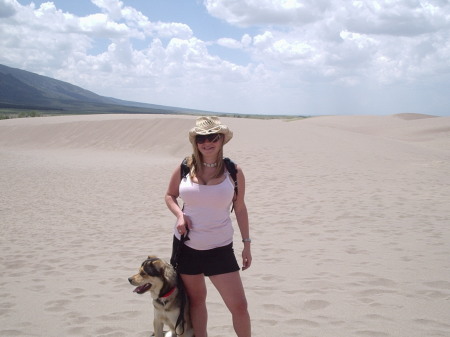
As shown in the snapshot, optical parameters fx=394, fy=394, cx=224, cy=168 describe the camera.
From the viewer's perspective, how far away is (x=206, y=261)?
268 cm

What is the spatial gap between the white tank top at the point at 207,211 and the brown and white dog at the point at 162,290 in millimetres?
269

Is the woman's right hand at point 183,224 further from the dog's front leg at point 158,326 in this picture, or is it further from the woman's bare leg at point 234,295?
the dog's front leg at point 158,326

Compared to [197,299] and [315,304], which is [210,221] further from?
[315,304]

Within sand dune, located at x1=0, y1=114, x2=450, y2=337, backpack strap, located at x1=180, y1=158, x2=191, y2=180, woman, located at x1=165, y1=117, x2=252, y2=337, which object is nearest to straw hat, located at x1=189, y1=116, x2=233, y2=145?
woman, located at x1=165, y1=117, x2=252, y2=337

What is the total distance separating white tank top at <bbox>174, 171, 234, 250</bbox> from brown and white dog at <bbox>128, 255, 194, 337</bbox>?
0.27m

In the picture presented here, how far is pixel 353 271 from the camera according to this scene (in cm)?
476

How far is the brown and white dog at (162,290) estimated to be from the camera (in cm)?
270

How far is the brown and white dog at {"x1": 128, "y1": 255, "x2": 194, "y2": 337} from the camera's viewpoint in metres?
2.70

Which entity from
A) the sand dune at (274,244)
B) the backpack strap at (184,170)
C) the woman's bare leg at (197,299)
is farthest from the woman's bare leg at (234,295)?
the sand dune at (274,244)

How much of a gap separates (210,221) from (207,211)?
0.23 ft

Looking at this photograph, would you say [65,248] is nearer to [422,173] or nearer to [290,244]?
[290,244]

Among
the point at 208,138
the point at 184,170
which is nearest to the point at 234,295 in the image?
the point at 184,170

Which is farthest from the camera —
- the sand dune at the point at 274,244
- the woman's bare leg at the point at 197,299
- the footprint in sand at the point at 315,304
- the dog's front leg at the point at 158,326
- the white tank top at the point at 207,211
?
the footprint in sand at the point at 315,304

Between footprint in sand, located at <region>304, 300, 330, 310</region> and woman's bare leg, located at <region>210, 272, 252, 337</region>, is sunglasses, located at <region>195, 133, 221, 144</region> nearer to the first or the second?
woman's bare leg, located at <region>210, 272, 252, 337</region>
